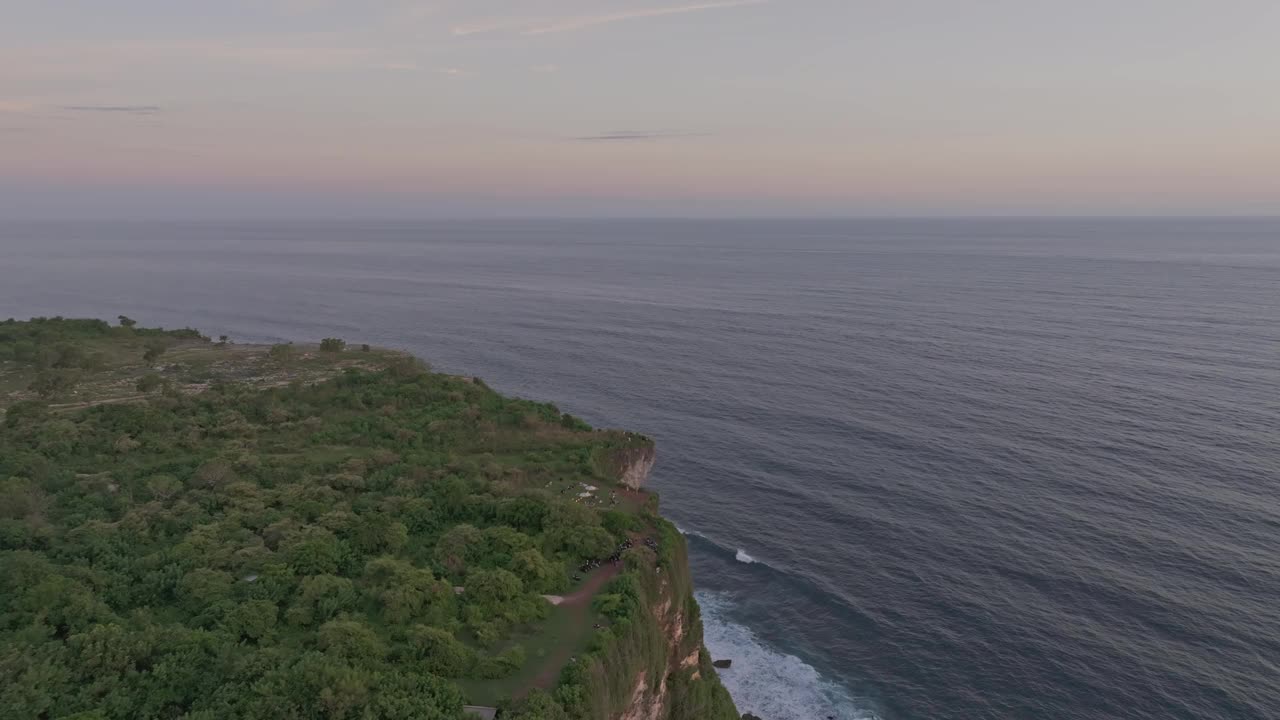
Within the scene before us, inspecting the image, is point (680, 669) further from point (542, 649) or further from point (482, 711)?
point (482, 711)

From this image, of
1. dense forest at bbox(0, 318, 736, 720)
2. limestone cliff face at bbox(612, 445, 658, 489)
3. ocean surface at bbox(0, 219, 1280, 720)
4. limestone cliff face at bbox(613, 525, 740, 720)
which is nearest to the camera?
dense forest at bbox(0, 318, 736, 720)

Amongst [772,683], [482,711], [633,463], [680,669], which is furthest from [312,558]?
[772,683]

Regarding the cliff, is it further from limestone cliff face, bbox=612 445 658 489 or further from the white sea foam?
limestone cliff face, bbox=612 445 658 489

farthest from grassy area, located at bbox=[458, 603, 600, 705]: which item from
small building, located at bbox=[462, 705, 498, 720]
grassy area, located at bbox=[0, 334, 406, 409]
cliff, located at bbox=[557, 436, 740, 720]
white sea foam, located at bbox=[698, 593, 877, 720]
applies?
grassy area, located at bbox=[0, 334, 406, 409]

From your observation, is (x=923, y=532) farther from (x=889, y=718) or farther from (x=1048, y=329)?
(x=1048, y=329)

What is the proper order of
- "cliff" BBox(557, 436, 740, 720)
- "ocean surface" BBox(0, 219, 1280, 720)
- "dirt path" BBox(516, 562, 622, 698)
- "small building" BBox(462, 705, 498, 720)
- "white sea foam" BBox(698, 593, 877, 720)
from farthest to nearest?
"ocean surface" BBox(0, 219, 1280, 720)
"white sea foam" BBox(698, 593, 877, 720)
"cliff" BBox(557, 436, 740, 720)
"dirt path" BBox(516, 562, 622, 698)
"small building" BBox(462, 705, 498, 720)
